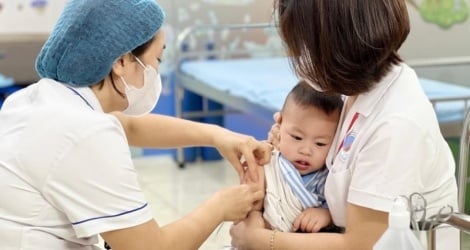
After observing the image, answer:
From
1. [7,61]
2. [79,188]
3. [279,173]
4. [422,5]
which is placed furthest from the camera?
[7,61]

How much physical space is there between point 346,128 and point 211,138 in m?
0.47

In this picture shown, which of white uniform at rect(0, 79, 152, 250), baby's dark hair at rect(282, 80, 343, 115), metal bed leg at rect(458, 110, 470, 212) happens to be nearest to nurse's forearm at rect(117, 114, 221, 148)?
baby's dark hair at rect(282, 80, 343, 115)

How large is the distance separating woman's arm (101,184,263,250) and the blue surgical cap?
362 mm

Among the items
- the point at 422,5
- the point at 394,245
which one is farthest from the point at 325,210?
the point at 422,5

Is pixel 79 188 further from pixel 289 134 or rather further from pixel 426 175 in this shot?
pixel 426 175

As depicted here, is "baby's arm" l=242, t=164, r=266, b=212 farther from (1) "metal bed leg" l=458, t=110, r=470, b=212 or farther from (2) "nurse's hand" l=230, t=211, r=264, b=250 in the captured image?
(1) "metal bed leg" l=458, t=110, r=470, b=212

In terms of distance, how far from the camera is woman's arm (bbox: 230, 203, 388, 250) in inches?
54.8

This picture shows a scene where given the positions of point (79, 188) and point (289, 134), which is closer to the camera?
point (79, 188)

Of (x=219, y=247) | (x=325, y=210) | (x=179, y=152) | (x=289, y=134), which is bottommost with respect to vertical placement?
(x=179, y=152)

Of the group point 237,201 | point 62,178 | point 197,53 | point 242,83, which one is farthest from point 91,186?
point 197,53

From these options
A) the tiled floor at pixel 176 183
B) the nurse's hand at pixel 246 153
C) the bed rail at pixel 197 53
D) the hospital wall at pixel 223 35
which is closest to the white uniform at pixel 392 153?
the nurse's hand at pixel 246 153

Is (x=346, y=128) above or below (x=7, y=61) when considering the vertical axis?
above

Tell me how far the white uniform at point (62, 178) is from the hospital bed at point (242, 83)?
2072 millimetres

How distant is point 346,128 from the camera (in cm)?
153
